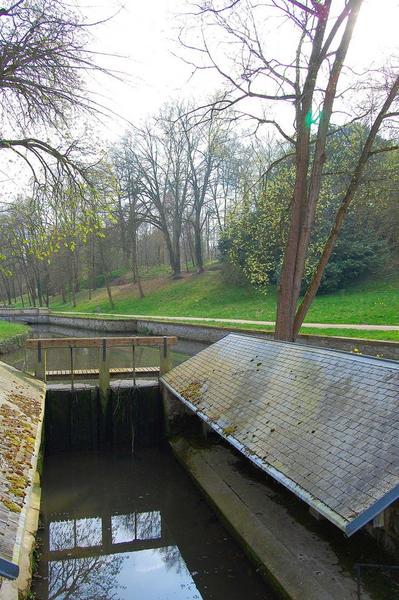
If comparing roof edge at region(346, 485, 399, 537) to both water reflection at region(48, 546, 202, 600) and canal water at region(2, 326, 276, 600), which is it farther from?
water reflection at region(48, 546, 202, 600)

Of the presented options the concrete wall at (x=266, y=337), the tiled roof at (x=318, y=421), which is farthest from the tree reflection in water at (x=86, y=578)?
the concrete wall at (x=266, y=337)

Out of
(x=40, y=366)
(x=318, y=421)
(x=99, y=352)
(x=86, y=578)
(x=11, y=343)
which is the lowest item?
(x=86, y=578)

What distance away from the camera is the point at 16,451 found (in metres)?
6.17

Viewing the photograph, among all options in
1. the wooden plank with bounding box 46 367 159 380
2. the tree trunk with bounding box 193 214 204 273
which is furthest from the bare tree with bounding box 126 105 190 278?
the wooden plank with bounding box 46 367 159 380

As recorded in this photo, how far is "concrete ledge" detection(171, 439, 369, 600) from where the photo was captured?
5.18 metres

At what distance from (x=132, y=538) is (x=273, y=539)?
2.64m

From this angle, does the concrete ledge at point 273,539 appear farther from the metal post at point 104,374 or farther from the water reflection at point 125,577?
the metal post at point 104,374

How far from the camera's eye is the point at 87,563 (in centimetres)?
714

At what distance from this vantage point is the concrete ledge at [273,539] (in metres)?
5.18

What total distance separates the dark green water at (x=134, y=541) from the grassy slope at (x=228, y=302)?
43.9 feet

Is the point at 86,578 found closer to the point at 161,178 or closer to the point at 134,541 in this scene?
the point at 134,541

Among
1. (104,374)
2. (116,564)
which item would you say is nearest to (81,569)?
(116,564)

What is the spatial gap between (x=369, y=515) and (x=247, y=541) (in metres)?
2.78

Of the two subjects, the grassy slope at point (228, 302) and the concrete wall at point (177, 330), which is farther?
the grassy slope at point (228, 302)
